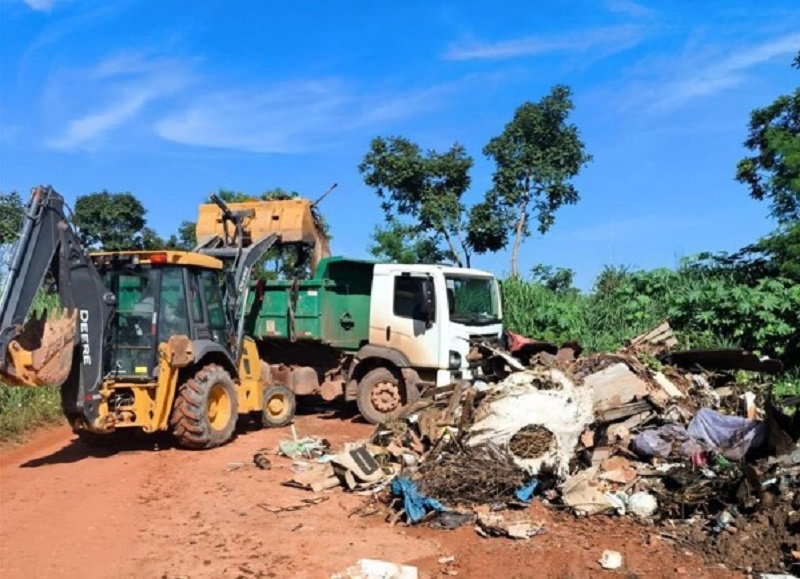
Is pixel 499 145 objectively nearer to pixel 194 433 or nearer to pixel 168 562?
pixel 194 433

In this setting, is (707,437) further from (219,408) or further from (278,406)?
(278,406)

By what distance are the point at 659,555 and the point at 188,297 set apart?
254 inches

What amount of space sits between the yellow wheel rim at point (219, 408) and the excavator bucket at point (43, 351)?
2.01 metres

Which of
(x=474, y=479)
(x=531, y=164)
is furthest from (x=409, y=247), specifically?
(x=474, y=479)

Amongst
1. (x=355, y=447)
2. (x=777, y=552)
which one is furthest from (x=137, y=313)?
(x=777, y=552)

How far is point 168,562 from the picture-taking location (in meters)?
5.77

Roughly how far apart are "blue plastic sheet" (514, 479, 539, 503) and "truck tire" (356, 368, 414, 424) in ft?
14.5

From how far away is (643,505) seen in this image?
266 inches

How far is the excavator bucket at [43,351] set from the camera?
7.85 meters

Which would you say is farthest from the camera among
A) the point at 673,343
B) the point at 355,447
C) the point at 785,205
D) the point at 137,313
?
the point at 785,205

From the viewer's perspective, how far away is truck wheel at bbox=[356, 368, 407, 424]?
11547 millimetres

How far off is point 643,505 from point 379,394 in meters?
5.54

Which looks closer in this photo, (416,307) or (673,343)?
(416,307)

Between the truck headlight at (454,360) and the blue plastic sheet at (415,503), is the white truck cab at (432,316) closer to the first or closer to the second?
the truck headlight at (454,360)
